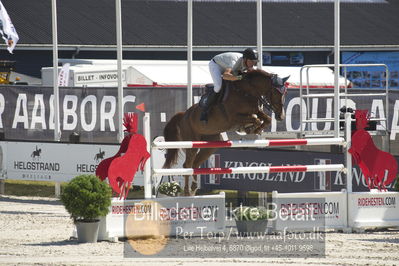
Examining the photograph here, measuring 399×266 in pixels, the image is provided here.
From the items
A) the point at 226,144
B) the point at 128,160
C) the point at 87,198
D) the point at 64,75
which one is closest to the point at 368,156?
the point at 226,144

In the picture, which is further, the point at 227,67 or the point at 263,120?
the point at 227,67

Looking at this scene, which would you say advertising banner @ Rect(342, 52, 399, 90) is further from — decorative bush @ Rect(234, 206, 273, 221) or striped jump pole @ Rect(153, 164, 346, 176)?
decorative bush @ Rect(234, 206, 273, 221)

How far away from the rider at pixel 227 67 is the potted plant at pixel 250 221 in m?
1.97

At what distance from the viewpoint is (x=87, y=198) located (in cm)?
1139

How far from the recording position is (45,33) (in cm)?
3816

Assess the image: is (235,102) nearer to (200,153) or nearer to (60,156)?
(200,153)

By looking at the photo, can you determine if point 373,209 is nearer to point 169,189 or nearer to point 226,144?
point 226,144

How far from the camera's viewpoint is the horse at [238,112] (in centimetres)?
1307

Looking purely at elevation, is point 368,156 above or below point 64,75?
below

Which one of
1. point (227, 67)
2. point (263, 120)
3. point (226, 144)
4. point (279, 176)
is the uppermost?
point (227, 67)

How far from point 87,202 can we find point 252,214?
7.37 ft

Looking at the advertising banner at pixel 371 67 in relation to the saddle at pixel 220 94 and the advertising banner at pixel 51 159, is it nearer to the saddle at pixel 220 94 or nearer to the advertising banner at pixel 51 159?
the advertising banner at pixel 51 159

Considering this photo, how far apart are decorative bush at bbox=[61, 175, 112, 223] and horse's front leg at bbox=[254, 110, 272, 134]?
259cm

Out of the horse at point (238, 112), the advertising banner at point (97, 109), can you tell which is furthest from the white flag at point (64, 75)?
the horse at point (238, 112)
